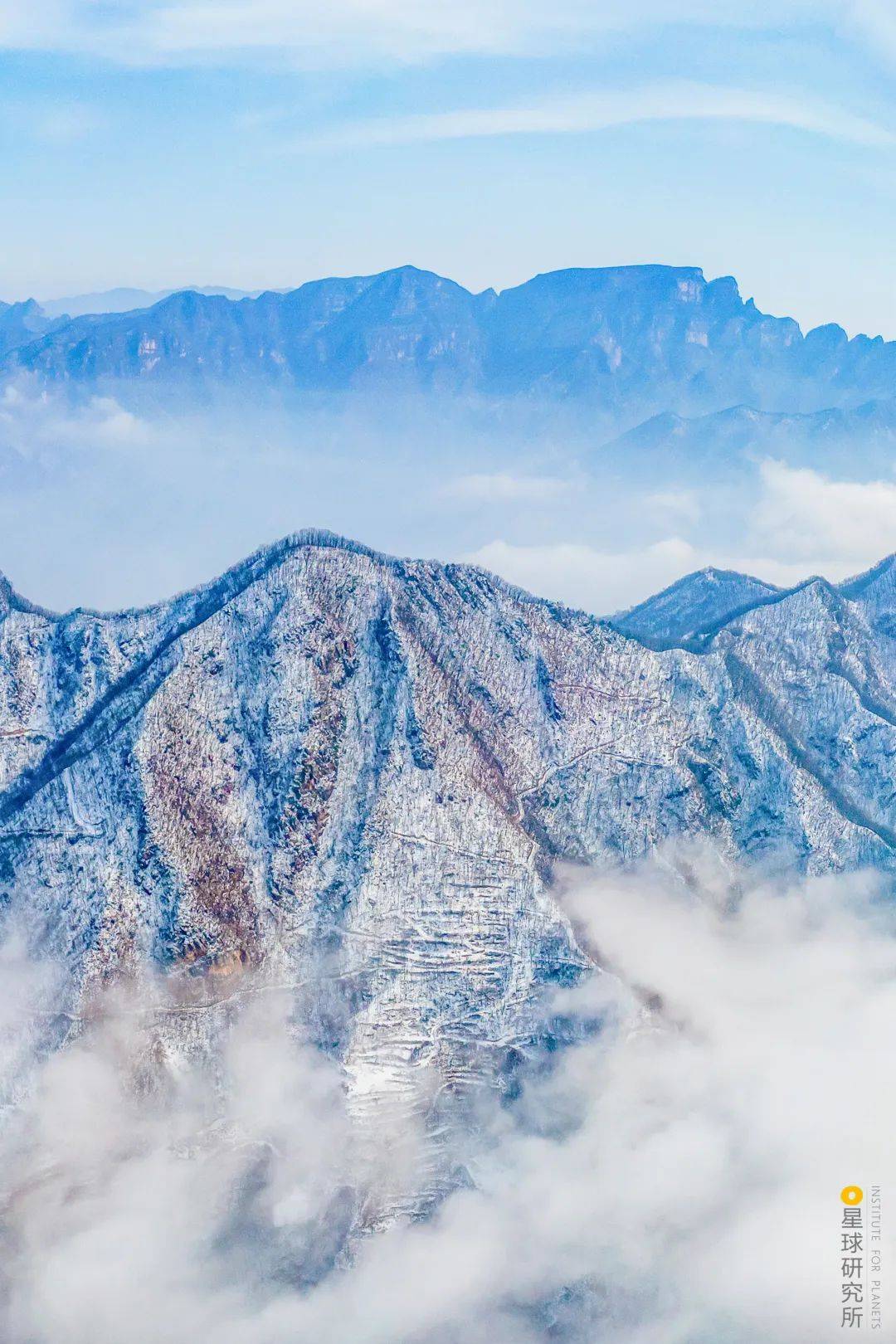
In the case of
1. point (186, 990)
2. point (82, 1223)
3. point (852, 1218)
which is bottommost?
point (852, 1218)

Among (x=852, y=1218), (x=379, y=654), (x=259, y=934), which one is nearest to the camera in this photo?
(x=852, y=1218)

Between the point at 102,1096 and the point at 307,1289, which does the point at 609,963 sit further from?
the point at 102,1096

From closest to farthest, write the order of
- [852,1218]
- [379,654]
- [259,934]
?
[852,1218], [259,934], [379,654]

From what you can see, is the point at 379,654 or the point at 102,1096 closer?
the point at 102,1096

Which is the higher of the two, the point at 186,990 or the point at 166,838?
the point at 166,838

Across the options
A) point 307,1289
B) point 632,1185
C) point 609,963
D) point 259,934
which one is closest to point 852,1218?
point 632,1185

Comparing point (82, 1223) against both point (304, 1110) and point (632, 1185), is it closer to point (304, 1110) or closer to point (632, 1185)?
point (304, 1110)
